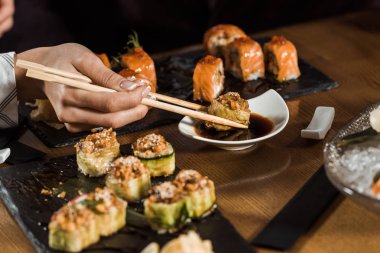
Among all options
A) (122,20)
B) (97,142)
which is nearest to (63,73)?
(97,142)

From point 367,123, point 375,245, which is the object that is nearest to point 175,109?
point 367,123

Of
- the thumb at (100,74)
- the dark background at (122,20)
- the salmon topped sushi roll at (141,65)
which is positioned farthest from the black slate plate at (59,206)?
the dark background at (122,20)

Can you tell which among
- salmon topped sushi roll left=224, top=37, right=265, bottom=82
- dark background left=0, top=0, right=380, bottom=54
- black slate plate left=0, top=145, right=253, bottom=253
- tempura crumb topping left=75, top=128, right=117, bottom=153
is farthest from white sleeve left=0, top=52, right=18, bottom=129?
dark background left=0, top=0, right=380, bottom=54

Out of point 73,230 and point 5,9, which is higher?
point 5,9

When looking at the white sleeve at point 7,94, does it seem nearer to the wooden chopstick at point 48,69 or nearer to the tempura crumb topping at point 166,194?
the wooden chopstick at point 48,69

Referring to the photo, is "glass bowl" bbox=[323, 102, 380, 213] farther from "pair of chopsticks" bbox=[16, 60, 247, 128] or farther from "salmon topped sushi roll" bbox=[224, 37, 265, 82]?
"salmon topped sushi roll" bbox=[224, 37, 265, 82]

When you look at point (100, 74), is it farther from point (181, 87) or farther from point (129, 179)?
point (181, 87)

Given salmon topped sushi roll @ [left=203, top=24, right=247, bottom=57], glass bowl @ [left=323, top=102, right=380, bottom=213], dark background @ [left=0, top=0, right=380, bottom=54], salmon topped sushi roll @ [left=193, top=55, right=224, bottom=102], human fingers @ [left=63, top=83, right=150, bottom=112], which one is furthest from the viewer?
dark background @ [left=0, top=0, right=380, bottom=54]
